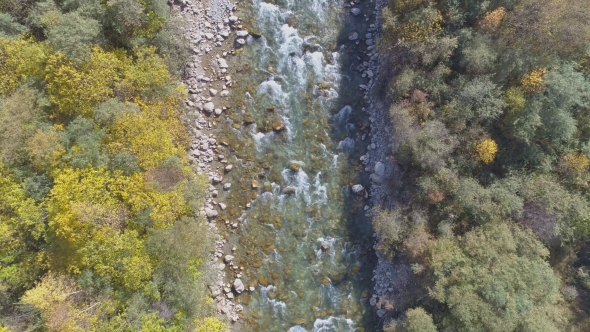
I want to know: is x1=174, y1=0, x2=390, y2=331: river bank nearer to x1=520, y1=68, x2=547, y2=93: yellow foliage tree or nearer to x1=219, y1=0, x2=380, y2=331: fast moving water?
x1=219, y1=0, x2=380, y2=331: fast moving water

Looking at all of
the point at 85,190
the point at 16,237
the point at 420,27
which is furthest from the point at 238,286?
the point at 420,27

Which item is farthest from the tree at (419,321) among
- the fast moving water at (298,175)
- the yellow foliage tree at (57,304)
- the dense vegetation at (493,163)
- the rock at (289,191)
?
the yellow foliage tree at (57,304)

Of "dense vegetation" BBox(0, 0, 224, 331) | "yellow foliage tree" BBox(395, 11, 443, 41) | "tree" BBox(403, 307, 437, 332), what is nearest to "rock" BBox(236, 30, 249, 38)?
"dense vegetation" BBox(0, 0, 224, 331)

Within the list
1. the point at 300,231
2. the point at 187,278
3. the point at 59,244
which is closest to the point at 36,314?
the point at 59,244

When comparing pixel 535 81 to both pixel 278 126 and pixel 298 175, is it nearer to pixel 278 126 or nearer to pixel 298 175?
pixel 298 175

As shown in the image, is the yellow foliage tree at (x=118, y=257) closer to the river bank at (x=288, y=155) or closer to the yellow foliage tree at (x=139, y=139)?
the yellow foliage tree at (x=139, y=139)

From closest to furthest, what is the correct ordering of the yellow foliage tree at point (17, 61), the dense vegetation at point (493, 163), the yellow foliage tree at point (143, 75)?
the dense vegetation at point (493, 163), the yellow foliage tree at point (17, 61), the yellow foliage tree at point (143, 75)

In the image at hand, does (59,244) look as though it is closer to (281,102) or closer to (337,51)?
(281,102)
